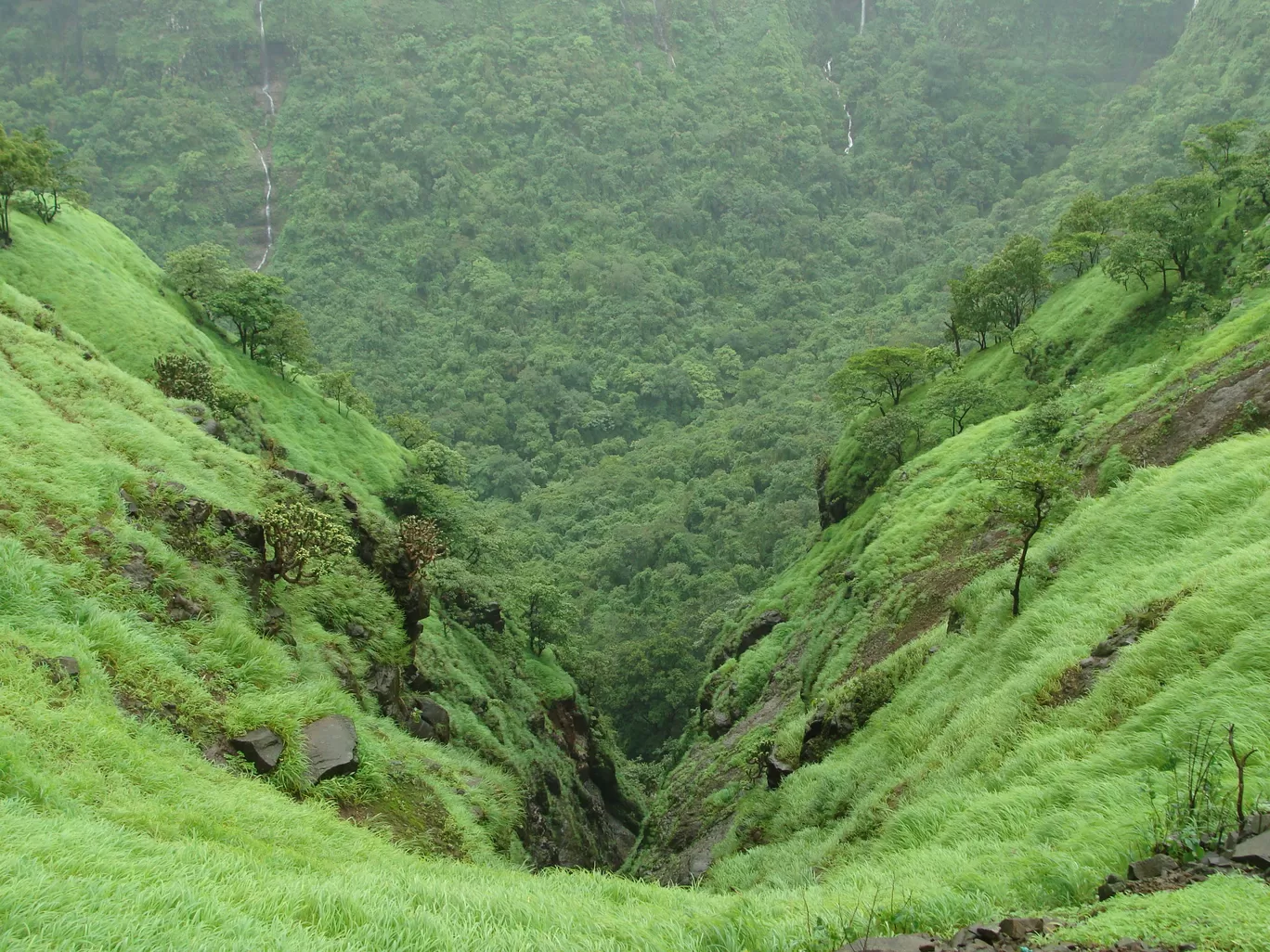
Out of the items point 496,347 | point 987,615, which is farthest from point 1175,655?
point 496,347

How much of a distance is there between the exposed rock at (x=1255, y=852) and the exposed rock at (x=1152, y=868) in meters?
0.37

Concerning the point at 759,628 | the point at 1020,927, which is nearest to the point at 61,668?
the point at 1020,927

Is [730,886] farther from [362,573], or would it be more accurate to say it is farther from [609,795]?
[609,795]

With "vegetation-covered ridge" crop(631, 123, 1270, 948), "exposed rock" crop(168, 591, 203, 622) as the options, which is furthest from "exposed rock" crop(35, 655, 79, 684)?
"vegetation-covered ridge" crop(631, 123, 1270, 948)

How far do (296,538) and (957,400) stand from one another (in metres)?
25.5

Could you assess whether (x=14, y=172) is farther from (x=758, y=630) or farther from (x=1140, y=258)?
(x=1140, y=258)

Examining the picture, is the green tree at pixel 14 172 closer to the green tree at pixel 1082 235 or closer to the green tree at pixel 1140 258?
the green tree at pixel 1140 258

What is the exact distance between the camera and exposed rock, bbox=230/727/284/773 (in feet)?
34.7

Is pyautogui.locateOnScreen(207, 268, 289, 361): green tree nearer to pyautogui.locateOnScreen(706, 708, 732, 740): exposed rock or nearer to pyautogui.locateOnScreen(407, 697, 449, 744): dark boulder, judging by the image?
pyautogui.locateOnScreen(407, 697, 449, 744): dark boulder

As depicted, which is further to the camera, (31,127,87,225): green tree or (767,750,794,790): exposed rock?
(31,127,87,225): green tree

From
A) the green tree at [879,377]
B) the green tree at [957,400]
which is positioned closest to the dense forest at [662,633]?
the green tree at [879,377]

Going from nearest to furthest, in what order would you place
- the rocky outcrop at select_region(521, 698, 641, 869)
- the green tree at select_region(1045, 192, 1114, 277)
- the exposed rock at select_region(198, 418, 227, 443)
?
the exposed rock at select_region(198, 418, 227, 443) < the rocky outcrop at select_region(521, 698, 641, 869) < the green tree at select_region(1045, 192, 1114, 277)

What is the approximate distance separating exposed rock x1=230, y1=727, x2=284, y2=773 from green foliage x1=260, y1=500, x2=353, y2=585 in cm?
457

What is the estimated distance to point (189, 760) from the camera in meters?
9.45
